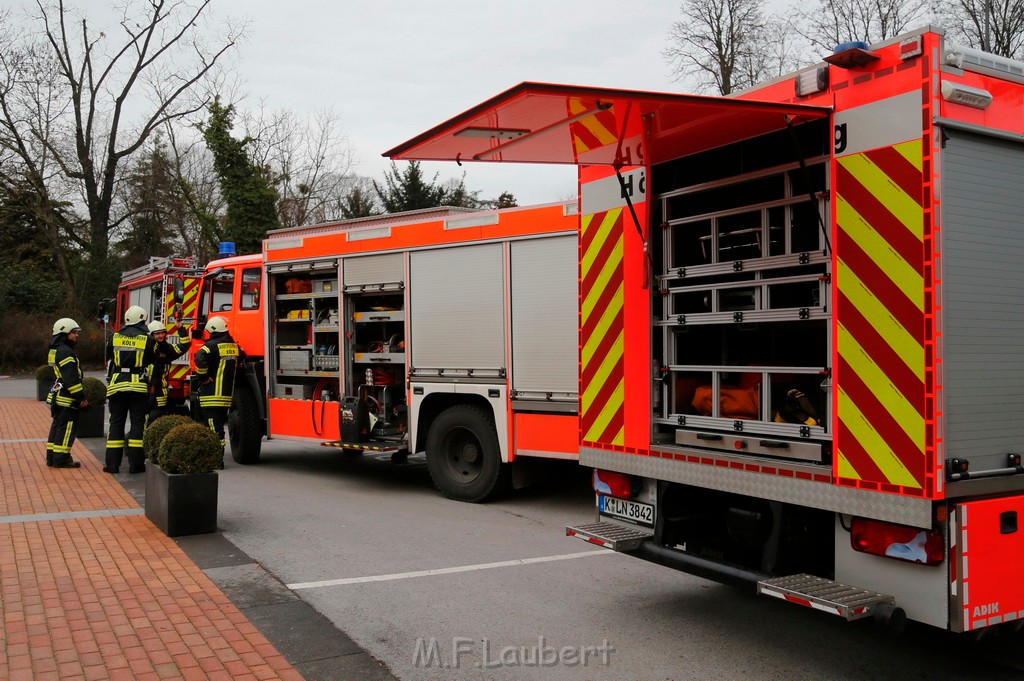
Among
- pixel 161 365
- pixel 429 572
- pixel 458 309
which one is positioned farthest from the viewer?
pixel 161 365

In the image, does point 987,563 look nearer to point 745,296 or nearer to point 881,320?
point 881,320

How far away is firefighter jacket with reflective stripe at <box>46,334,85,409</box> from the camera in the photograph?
405 inches

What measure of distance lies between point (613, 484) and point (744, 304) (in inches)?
55.6

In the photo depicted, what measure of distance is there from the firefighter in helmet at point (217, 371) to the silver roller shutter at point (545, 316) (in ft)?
14.1

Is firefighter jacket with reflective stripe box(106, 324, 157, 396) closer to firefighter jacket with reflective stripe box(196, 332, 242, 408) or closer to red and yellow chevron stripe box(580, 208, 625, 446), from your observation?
firefighter jacket with reflective stripe box(196, 332, 242, 408)

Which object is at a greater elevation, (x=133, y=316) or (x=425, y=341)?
(x=133, y=316)

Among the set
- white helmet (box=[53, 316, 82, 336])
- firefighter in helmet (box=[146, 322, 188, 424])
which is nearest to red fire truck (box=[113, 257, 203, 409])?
firefighter in helmet (box=[146, 322, 188, 424])

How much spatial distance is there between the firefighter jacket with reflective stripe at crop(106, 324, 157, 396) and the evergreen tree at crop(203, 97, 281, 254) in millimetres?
21113

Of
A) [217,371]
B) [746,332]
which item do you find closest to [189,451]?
[217,371]

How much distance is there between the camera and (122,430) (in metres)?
10.2

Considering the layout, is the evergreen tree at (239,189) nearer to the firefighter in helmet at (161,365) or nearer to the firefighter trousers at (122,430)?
the firefighter in helmet at (161,365)

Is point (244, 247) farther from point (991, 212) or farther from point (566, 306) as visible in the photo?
point (991, 212)

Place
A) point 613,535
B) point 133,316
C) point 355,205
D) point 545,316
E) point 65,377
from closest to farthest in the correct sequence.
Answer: point 613,535 → point 545,316 → point 133,316 → point 65,377 → point 355,205

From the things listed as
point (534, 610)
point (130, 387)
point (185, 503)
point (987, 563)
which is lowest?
point (534, 610)
